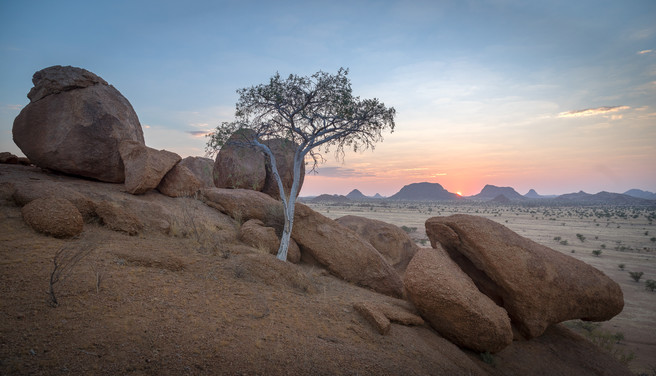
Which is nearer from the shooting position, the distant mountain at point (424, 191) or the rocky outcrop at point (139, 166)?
the rocky outcrop at point (139, 166)

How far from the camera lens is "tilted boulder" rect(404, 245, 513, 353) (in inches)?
Result: 240

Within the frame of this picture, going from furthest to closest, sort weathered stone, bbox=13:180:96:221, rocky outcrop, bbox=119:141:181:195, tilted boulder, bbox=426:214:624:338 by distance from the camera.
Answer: rocky outcrop, bbox=119:141:181:195 → weathered stone, bbox=13:180:96:221 → tilted boulder, bbox=426:214:624:338

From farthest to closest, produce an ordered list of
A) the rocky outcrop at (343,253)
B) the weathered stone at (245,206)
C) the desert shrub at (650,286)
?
the desert shrub at (650,286) < the weathered stone at (245,206) < the rocky outcrop at (343,253)

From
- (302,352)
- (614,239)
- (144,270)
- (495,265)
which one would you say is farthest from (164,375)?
(614,239)

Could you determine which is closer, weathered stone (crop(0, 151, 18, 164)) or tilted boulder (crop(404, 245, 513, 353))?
tilted boulder (crop(404, 245, 513, 353))

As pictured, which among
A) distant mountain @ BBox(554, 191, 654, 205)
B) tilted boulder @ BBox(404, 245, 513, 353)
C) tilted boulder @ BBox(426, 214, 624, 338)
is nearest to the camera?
tilted boulder @ BBox(404, 245, 513, 353)

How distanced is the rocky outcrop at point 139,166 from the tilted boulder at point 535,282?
31.1 feet

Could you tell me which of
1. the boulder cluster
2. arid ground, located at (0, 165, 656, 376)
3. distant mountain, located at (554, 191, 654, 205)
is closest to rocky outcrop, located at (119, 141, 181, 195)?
the boulder cluster

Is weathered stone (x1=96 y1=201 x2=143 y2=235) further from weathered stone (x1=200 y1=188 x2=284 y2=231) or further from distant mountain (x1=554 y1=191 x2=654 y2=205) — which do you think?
distant mountain (x1=554 y1=191 x2=654 y2=205)

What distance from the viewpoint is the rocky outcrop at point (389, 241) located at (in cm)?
→ 1304

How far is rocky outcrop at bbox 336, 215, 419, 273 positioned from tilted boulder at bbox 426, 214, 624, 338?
5.72 m

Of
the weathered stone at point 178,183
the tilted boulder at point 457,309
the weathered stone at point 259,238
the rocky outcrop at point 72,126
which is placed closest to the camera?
the tilted boulder at point 457,309

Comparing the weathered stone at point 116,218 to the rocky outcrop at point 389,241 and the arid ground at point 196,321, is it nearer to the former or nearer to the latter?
the arid ground at point 196,321

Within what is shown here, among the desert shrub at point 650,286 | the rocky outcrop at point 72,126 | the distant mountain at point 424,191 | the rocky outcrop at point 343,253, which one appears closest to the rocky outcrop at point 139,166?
the rocky outcrop at point 72,126
